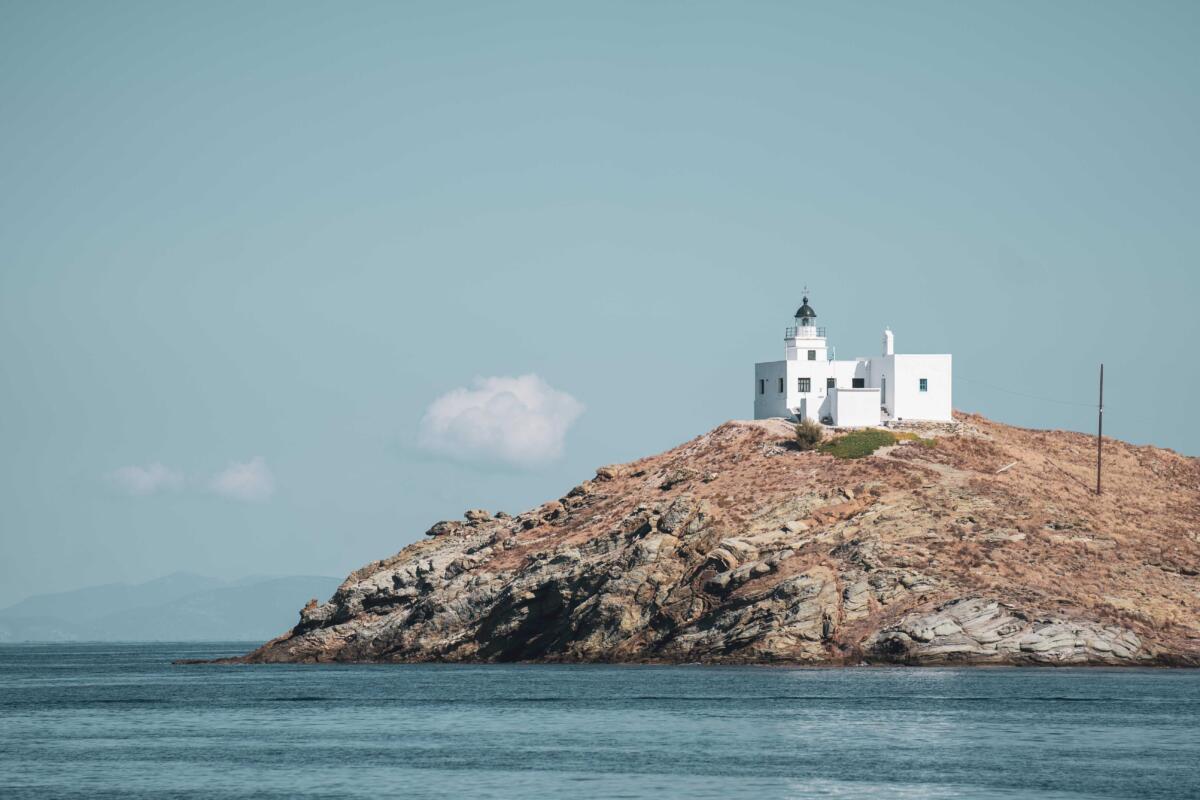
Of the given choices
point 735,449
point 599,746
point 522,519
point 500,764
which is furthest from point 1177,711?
point 522,519

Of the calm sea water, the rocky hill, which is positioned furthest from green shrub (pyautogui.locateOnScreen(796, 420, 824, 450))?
the calm sea water

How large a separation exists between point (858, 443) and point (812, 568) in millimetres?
22341

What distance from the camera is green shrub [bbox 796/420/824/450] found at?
12800 centimetres

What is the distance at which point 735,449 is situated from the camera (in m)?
132

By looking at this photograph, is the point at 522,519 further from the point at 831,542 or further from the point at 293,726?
the point at 293,726

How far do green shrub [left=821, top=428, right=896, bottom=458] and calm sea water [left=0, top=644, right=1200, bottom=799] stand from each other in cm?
2999

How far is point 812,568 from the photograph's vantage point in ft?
352

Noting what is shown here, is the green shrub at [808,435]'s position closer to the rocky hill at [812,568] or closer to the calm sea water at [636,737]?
the rocky hill at [812,568]

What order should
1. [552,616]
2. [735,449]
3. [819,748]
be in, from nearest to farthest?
1. [819,748]
2. [552,616]
3. [735,449]

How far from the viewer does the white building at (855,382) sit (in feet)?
443

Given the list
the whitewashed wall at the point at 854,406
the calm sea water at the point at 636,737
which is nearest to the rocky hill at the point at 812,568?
the calm sea water at the point at 636,737

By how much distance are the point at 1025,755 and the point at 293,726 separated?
34013 millimetres

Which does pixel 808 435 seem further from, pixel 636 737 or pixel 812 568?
pixel 636 737

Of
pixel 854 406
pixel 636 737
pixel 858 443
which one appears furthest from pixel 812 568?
pixel 636 737
